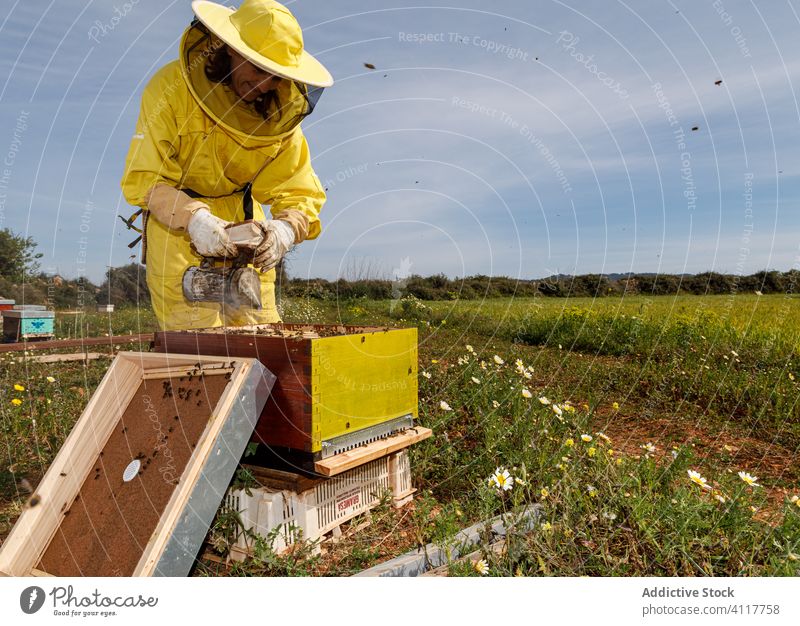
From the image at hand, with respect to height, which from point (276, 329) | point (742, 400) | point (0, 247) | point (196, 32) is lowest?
point (742, 400)

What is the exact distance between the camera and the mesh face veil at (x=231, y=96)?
271 centimetres

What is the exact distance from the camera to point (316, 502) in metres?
2.58

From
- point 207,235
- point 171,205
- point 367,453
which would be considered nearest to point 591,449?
point 367,453

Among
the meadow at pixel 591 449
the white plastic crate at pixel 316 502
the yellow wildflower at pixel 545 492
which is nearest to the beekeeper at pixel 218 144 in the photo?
the meadow at pixel 591 449

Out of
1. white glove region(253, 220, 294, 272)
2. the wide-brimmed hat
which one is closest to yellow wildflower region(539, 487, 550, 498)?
white glove region(253, 220, 294, 272)

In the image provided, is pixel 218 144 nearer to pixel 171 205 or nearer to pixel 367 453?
pixel 171 205

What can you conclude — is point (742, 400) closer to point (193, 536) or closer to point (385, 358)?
point (385, 358)

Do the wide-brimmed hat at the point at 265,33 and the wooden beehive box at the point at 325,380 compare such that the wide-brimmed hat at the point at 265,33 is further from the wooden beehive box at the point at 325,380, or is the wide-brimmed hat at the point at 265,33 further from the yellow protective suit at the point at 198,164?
the wooden beehive box at the point at 325,380

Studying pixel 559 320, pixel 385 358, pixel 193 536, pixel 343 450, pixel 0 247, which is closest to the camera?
pixel 193 536

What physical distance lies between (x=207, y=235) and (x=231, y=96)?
70 centimetres

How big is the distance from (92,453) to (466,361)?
8.43 feet

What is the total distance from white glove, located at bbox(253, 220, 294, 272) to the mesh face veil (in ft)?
1.49

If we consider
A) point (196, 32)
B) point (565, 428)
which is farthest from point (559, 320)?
point (196, 32)

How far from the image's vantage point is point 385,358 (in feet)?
9.21
